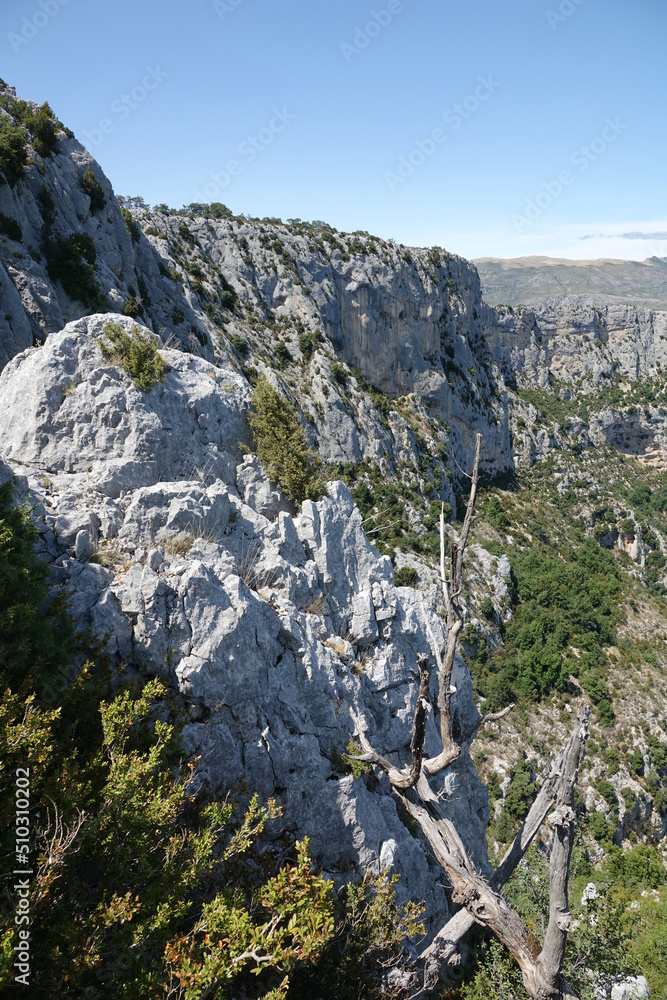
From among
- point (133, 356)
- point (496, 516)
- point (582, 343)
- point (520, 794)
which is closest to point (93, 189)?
point (133, 356)

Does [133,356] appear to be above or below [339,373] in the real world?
below

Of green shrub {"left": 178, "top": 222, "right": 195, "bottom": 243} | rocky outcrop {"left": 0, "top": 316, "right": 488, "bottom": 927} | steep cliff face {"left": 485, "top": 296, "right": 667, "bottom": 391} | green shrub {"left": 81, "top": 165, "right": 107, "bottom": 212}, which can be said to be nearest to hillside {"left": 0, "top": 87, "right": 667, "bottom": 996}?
rocky outcrop {"left": 0, "top": 316, "right": 488, "bottom": 927}

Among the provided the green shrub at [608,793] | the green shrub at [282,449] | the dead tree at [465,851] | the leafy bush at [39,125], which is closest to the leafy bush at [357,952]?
the dead tree at [465,851]

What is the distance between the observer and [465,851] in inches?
292

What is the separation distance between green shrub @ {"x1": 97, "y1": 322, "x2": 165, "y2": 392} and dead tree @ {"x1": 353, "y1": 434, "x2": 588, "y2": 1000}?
8698 mm

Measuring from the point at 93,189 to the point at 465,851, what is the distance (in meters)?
34.8

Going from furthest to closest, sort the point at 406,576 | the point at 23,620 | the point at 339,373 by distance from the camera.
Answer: the point at 339,373 → the point at 406,576 → the point at 23,620

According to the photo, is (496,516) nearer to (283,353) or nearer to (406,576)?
(406,576)

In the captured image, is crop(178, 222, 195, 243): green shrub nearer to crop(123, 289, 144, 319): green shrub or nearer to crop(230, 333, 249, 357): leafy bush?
crop(230, 333, 249, 357): leafy bush

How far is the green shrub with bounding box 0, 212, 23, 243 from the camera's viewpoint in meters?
20.4

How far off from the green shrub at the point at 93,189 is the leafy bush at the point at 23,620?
2846cm

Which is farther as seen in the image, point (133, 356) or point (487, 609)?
point (487, 609)

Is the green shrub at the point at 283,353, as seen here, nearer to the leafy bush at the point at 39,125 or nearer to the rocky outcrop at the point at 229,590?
the leafy bush at the point at 39,125

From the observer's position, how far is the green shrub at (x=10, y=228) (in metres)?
20.4
